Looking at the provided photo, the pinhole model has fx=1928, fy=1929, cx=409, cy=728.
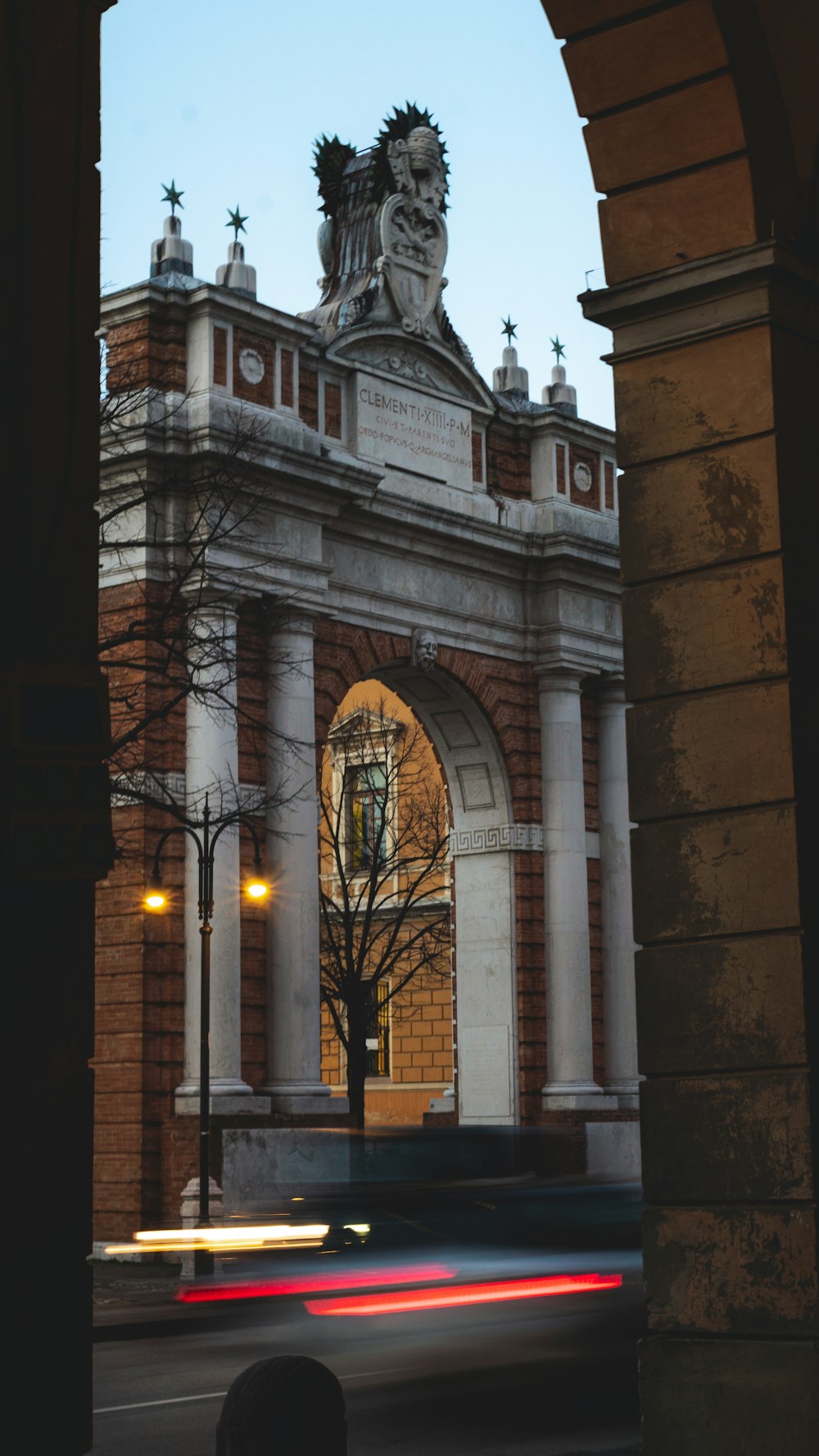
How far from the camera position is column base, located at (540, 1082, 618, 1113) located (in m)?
30.1

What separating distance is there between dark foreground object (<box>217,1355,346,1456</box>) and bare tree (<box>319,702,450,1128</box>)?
115 ft

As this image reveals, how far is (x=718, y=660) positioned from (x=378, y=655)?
72.6 ft

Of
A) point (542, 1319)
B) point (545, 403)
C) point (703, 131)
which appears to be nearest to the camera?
point (703, 131)

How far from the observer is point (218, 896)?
2539 cm

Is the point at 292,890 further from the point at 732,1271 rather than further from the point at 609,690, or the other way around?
the point at 732,1271

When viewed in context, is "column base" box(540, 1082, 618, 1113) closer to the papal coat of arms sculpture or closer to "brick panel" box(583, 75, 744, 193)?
the papal coat of arms sculpture

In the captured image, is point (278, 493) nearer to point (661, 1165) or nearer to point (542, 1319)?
point (542, 1319)

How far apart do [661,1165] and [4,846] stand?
332cm

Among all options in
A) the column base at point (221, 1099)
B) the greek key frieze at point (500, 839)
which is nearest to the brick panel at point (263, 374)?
the greek key frieze at point (500, 839)

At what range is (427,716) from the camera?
1244 inches

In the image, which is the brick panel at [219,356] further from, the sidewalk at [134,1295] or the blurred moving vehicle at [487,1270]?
the blurred moving vehicle at [487,1270]

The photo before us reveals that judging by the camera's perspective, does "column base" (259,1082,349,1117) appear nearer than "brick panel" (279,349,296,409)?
Yes

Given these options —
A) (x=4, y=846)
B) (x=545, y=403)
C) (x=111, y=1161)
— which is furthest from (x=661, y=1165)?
(x=545, y=403)

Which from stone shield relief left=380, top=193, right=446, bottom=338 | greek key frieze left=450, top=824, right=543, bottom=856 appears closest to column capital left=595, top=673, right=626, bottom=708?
greek key frieze left=450, top=824, right=543, bottom=856
